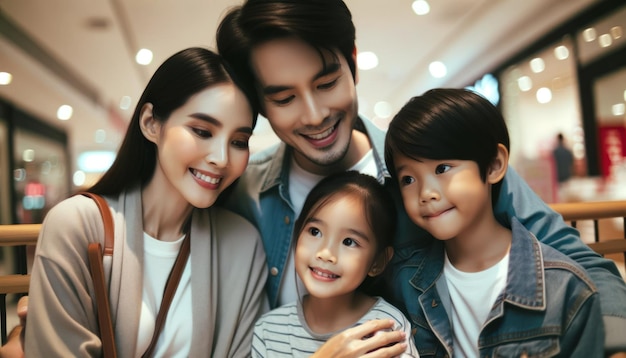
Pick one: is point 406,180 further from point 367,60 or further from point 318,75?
point 367,60

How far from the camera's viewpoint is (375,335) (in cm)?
149

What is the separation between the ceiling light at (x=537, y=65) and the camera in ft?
28.6

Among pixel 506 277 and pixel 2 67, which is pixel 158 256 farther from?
pixel 2 67

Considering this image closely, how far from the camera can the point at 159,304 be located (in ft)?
5.38

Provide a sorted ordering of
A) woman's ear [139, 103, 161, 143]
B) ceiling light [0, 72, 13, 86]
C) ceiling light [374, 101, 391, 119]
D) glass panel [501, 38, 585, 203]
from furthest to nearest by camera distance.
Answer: ceiling light [374, 101, 391, 119] < glass panel [501, 38, 585, 203] < ceiling light [0, 72, 13, 86] < woman's ear [139, 103, 161, 143]

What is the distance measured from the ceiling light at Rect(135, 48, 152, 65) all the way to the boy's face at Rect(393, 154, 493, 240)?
6.96m

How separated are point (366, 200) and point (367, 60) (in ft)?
24.0

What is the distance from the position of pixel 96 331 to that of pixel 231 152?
2.26 ft

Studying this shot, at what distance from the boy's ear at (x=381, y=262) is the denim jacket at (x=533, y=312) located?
0.64 feet

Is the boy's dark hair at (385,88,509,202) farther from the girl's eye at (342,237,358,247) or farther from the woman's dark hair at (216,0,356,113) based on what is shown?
the woman's dark hair at (216,0,356,113)

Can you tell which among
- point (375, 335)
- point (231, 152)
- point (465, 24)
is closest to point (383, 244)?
point (375, 335)

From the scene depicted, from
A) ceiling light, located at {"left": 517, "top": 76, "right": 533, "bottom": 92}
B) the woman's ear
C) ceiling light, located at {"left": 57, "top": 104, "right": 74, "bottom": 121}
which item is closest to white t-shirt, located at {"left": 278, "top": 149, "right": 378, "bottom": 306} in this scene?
the woman's ear

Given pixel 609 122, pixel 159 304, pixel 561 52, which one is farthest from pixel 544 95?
pixel 159 304

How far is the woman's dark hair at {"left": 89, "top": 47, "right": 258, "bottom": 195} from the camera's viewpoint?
162cm
